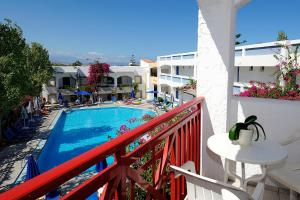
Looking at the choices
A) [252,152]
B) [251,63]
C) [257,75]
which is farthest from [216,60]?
[257,75]

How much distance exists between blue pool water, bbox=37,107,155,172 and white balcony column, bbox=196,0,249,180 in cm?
854

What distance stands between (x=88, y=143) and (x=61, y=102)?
15.5 m

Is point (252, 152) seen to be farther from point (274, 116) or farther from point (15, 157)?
point (15, 157)

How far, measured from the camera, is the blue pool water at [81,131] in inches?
535

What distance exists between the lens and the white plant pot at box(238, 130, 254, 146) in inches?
98.1

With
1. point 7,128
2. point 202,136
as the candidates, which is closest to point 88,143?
point 7,128

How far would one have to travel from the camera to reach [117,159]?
1.28 meters

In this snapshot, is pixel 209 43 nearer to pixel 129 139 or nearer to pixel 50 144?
pixel 129 139

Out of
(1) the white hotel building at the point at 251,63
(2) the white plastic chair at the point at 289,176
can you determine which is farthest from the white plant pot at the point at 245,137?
(1) the white hotel building at the point at 251,63

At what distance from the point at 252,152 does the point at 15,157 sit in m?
12.3

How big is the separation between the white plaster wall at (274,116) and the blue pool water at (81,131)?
846 centimetres

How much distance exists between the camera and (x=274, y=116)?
335 centimetres

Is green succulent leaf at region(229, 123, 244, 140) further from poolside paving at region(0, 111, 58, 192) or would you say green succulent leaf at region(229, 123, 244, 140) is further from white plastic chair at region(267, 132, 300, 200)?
poolside paving at region(0, 111, 58, 192)

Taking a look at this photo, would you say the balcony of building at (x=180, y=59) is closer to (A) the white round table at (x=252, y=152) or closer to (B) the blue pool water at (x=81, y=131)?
(B) the blue pool water at (x=81, y=131)
